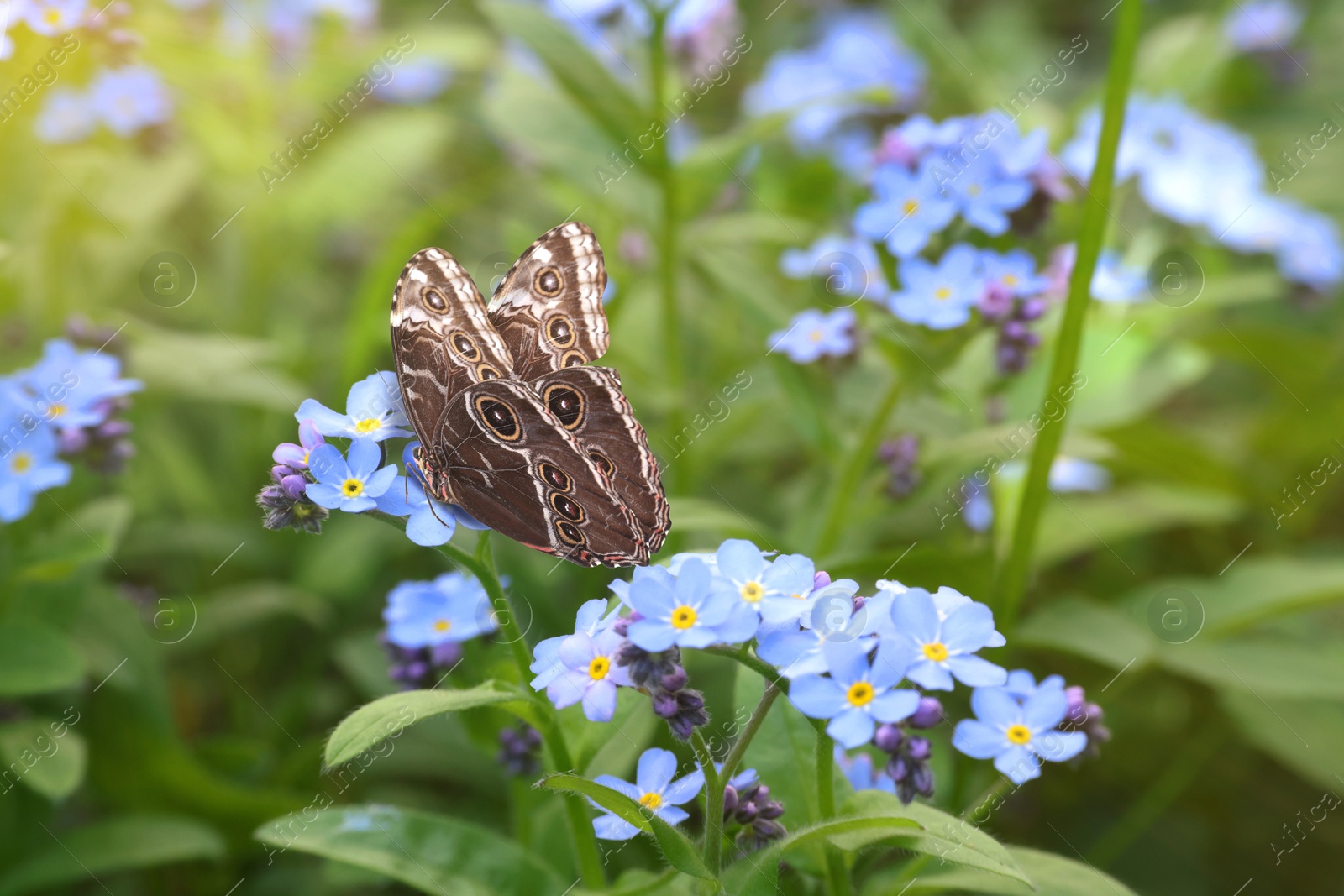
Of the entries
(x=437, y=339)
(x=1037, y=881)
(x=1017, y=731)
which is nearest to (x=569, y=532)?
(x=437, y=339)

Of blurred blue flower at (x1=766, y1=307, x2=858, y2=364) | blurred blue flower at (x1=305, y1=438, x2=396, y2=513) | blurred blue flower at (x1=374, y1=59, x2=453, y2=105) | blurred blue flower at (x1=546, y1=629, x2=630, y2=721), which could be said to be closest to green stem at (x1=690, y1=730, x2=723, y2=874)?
blurred blue flower at (x1=546, y1=629, x2=630, y2=721)

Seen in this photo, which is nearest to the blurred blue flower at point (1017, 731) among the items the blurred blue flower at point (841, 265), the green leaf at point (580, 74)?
the blurred blue flower at point (841, 265)

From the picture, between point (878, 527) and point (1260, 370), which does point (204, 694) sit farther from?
point (1260, 370)

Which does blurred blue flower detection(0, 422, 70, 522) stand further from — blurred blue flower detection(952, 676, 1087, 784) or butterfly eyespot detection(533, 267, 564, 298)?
blurred blue flower detection(952, 676, 1087, 784)

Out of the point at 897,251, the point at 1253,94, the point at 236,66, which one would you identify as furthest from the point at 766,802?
the point at 1253,94

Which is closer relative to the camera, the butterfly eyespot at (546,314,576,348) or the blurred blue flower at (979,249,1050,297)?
the butterfly eyespot at (546,314,576,348)

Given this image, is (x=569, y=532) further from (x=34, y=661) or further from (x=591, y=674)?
(x=34, y=661)
